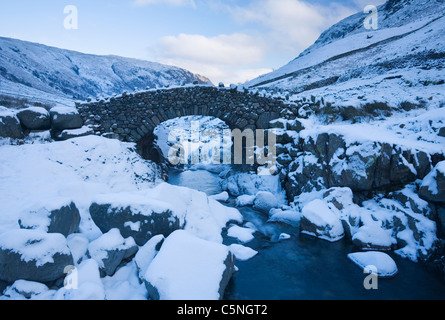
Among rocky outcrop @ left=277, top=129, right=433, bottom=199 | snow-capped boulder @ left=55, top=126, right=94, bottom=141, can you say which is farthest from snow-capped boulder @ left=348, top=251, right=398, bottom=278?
snow-capped boulder @ left=55, top=126, right=94, bottom=141

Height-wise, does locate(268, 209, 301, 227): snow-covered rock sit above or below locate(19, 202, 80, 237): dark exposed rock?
below

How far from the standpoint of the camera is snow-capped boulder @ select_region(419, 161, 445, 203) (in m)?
5.24

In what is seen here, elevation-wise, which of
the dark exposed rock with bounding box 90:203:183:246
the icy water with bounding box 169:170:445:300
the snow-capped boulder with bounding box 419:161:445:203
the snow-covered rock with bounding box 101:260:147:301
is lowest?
the icy water with bounding box 169:170:445:300

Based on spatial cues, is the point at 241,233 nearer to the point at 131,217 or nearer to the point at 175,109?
the point at 131,217

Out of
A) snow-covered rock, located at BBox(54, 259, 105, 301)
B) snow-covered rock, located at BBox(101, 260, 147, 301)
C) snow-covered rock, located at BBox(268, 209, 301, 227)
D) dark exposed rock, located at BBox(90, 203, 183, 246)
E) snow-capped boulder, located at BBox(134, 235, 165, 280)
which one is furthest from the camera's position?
snow-covered rock, located at BBox(268, 209, 301, 227)

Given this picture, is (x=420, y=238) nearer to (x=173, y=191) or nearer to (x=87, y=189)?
(x=173, y=191)

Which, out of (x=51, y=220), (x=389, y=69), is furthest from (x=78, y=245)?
(x=389, y=69)

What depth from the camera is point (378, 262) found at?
194 inches

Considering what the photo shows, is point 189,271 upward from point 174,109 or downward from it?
downward

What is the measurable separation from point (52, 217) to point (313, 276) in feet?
18.1

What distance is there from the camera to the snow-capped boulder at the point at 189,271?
3631mm

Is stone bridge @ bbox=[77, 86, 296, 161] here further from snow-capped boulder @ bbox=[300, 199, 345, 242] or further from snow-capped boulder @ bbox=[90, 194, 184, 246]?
snow-capped boulder @ bbox=[90, 194, 184, 246]

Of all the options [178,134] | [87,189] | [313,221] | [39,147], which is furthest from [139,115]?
[178,134]

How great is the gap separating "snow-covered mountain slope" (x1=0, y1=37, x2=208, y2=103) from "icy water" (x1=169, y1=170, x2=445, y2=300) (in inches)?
937
